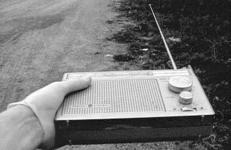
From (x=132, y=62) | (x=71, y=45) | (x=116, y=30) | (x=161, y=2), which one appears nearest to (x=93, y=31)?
(x=116, y=30)

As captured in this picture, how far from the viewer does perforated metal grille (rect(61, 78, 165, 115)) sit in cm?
114

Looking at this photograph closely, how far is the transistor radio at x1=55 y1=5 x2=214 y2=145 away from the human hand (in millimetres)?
39

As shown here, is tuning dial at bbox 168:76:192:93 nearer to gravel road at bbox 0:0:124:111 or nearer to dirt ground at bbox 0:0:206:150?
→ dirt ground at bbox 0:0:206:150

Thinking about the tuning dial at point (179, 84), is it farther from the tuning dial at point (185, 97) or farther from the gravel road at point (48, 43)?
the gravel road at point (48, 43)

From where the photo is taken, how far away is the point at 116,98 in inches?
47.9

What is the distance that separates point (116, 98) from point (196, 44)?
2.97 m

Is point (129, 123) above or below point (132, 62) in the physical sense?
above

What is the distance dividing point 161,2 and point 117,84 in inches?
207

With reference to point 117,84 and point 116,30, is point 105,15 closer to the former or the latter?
point 116,30

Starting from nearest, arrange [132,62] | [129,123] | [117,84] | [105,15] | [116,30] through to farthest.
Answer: [129,123] < [117,84] < [132,62] < [116,30] < [105,15]

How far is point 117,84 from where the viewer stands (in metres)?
1.33

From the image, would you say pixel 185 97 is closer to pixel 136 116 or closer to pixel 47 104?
pixel 136 116

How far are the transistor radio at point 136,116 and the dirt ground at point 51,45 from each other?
1.13 meters

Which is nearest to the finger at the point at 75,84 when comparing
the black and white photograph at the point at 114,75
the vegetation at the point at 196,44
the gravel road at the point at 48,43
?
the black and white photograph at the point at 114,75
